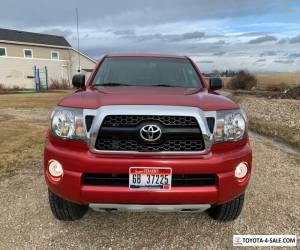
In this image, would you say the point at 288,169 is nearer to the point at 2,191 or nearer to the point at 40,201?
the point at 40,201

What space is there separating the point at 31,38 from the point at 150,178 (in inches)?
1465

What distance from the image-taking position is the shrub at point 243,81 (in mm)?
46188

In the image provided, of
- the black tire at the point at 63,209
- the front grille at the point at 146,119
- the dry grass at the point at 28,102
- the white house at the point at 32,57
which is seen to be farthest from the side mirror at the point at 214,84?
the white house at the point at 32,57

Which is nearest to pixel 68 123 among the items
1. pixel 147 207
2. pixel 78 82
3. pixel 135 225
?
pixel 147 207

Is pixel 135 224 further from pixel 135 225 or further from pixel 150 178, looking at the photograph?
pixel 150 178

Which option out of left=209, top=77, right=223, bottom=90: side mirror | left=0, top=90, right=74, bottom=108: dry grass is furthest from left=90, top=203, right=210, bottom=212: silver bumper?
left=0, top=90, right=74, bottom=108: dry grass

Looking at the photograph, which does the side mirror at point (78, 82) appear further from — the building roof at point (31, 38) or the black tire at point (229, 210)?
the building roof at point (31, 38)

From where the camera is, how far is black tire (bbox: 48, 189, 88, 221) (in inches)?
132

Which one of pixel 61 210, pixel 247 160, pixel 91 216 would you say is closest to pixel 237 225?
pixel 247 160

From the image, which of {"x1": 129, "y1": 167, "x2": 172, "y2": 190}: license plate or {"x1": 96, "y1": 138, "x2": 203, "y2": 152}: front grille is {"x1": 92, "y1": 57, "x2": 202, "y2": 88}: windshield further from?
{"x1": 129, "y1": 167, "x2": 172, "y2": 190}: license plate

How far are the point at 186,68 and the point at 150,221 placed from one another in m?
2.10

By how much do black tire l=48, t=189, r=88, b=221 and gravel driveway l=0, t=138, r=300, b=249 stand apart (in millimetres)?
97

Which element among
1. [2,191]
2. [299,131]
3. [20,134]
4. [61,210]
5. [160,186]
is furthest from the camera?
[299,131]

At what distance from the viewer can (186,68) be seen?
4660mm
